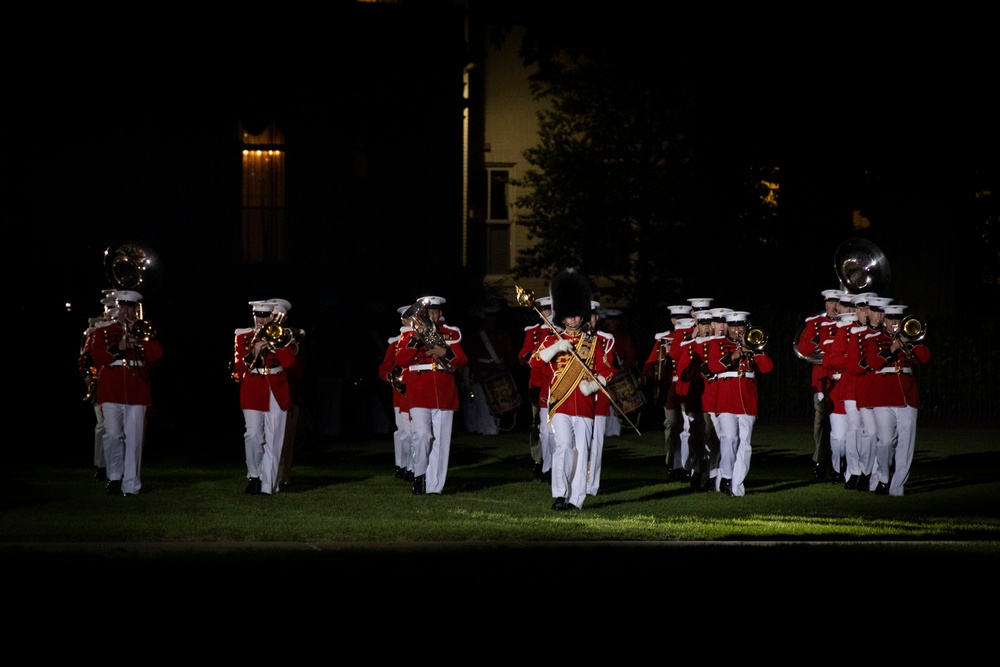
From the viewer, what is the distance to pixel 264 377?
17.1 m

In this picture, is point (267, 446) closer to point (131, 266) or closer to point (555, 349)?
point (555, 349)

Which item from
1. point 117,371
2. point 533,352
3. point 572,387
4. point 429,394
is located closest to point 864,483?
point 533,352

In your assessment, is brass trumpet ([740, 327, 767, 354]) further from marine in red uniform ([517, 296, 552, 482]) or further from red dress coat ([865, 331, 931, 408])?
marine in red uniform ([517, 296, 552, 482])

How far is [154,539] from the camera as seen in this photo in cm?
1361

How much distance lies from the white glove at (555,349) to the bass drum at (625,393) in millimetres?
4834

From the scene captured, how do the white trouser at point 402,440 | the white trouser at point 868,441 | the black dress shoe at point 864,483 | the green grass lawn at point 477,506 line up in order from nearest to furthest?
the green grass lawn at point 477,506 < the white trouser at point 868,441 < the black dress shoe at point 864,483 < the white trouser at point 402,440

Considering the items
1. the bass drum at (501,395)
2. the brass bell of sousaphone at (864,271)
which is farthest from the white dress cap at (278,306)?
the brass bell of sousaphone at (864,271)

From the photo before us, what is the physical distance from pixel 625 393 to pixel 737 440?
3360 mm

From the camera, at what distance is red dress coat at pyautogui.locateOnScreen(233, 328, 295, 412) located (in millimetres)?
17031

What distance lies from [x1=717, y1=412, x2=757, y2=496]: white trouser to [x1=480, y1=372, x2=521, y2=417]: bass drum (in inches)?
201

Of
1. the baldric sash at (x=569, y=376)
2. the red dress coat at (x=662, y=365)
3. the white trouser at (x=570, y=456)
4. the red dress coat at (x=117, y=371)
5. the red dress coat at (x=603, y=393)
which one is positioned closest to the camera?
the baldric sash at (x=569, y=376)

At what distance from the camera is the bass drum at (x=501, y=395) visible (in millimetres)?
22312

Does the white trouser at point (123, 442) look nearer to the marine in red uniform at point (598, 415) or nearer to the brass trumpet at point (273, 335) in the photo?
the brass trumpet at point (273, 335)

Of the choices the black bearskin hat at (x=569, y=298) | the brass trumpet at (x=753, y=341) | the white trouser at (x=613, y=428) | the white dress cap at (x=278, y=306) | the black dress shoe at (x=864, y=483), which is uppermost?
the black bearskin hat at (x=569, y=298)
